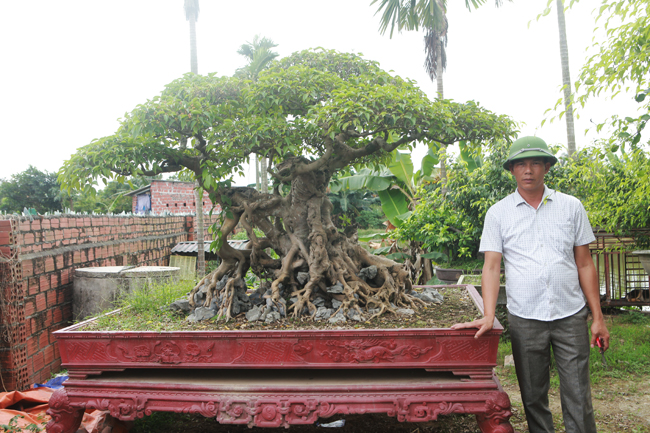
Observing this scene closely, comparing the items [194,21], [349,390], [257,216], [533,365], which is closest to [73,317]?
[257,216]

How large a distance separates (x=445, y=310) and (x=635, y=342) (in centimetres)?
322

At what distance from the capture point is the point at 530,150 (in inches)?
91.3

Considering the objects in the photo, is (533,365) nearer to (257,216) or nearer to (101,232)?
(257,216)

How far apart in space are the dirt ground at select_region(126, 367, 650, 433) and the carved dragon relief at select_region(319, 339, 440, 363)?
94 centimetres

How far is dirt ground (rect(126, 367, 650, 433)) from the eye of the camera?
125 inches

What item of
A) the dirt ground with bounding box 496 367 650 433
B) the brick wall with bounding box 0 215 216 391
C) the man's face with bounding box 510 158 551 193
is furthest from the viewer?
the brick wall with bounding box 0 215 216 391

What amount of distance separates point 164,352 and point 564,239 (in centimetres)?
252

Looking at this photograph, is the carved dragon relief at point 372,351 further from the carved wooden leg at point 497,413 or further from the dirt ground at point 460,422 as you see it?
the dirt ground at point 460,422

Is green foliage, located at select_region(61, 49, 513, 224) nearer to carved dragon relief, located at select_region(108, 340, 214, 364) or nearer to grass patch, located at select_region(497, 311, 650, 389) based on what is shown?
carved dragon relief, located at select_region(108, 340, 214, 364)

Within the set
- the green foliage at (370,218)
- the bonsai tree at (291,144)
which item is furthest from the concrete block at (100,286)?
the green foliage at (370,218)

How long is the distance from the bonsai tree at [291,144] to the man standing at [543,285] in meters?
0.81

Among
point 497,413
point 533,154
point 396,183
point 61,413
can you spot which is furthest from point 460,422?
point 396,183

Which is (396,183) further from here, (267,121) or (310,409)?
(310,409)

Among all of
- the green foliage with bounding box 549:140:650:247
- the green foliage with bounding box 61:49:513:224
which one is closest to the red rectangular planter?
the green foliage with bounding box 61:49:513:224
